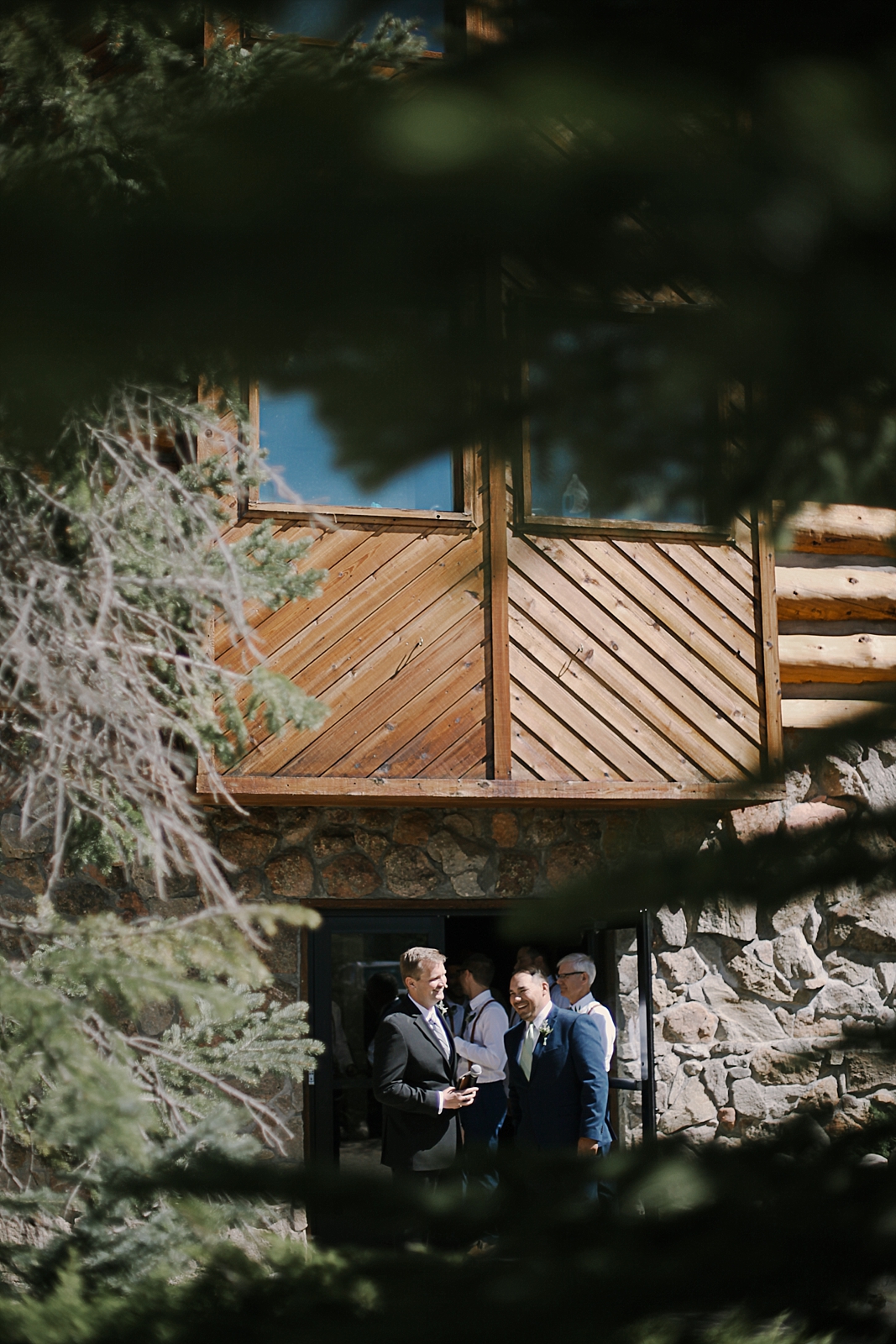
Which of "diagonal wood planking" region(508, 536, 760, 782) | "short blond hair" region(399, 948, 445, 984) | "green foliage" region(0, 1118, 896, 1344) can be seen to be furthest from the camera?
"diagonal wood planking" region(508, 536, 760, 782)

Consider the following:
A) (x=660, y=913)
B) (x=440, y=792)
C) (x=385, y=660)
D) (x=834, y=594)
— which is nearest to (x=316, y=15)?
(x=440, y=792)

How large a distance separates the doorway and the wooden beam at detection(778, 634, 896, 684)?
2021 millimetres

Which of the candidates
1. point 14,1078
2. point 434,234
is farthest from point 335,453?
point 14,1078

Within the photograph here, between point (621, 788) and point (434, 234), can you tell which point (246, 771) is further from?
point (434, 234)

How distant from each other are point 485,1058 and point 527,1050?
651mm

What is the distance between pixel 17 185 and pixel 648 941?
663cm

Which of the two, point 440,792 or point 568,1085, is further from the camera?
point 440,792

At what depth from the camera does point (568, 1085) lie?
16.8 ft

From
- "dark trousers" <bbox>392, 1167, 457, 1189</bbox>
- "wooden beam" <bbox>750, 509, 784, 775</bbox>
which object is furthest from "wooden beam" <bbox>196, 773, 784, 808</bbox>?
"dark trousers" <bbox>392, 1167, 457, 1189</bbox>

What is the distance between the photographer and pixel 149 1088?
150 inches

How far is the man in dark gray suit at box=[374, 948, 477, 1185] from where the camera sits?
17.7 ft

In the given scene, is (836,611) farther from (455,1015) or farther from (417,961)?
(417,961)

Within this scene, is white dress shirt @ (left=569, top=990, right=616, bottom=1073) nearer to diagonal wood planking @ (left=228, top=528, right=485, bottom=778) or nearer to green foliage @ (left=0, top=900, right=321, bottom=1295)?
diagonal wood planking @ (left=228, top=528, right=485, bottom=778)

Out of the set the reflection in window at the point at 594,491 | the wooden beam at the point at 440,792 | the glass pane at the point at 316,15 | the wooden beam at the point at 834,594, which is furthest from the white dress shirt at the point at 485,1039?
the glass pane at the point at 316,15
